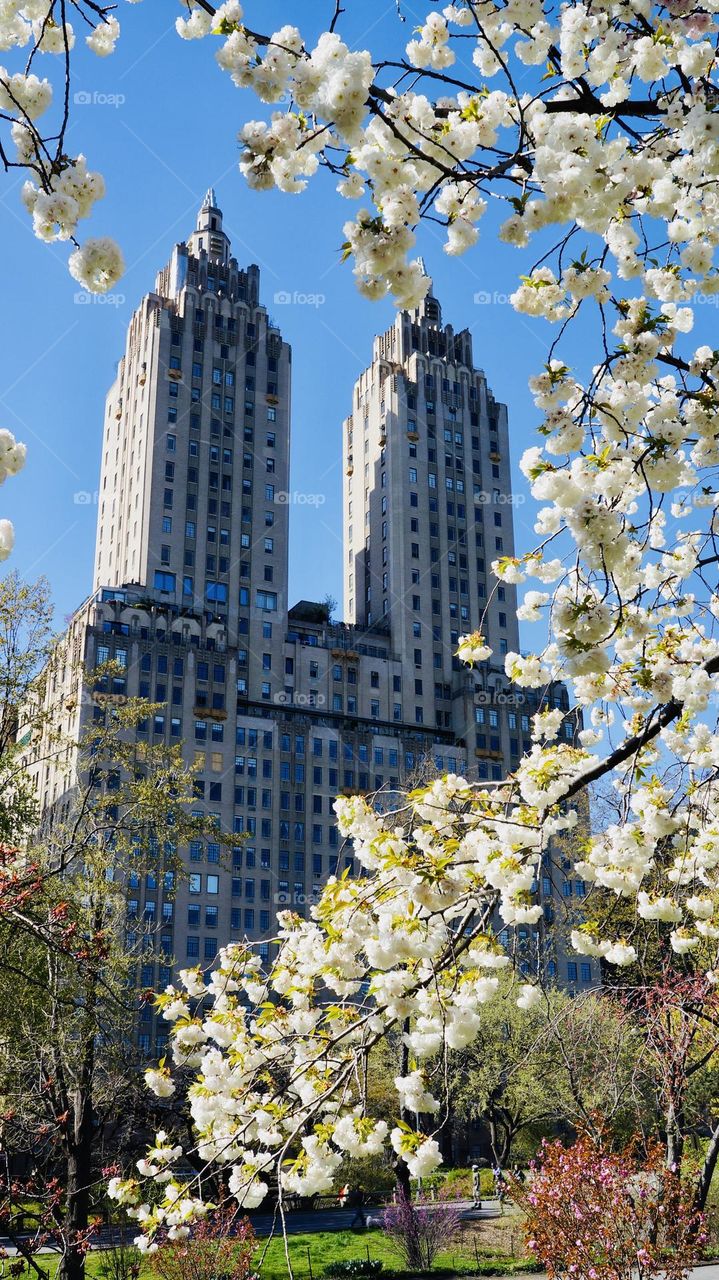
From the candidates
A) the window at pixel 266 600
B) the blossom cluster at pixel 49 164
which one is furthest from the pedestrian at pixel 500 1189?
the window at pixel 266 600

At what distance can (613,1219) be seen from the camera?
13.3 meters

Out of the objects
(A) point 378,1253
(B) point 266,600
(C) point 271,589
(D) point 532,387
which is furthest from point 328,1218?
(C) point 271,589

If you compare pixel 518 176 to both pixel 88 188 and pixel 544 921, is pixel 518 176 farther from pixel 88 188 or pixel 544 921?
pixel 544 921

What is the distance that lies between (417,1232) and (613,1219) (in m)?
13.8

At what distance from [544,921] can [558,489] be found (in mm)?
57379

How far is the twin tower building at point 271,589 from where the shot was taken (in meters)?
75.2

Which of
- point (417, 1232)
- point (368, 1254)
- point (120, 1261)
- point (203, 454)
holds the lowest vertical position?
point (368, 1254)

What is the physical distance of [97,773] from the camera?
24781mm

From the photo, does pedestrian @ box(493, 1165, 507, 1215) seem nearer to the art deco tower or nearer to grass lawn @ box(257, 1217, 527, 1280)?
grass lawn @ box(257, 1217, 527, 1280)

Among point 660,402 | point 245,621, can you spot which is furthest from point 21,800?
point 245,621

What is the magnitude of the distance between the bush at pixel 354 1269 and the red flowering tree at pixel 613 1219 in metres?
11.2

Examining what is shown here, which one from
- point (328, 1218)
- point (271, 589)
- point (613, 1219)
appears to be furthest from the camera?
point (271, 589)

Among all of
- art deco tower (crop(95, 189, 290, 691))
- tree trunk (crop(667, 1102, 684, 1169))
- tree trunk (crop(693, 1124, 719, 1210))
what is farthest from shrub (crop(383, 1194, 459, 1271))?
art deco tower (crop(95, 189, 290, 691))

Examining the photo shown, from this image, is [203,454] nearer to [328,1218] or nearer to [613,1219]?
[328,1218]
